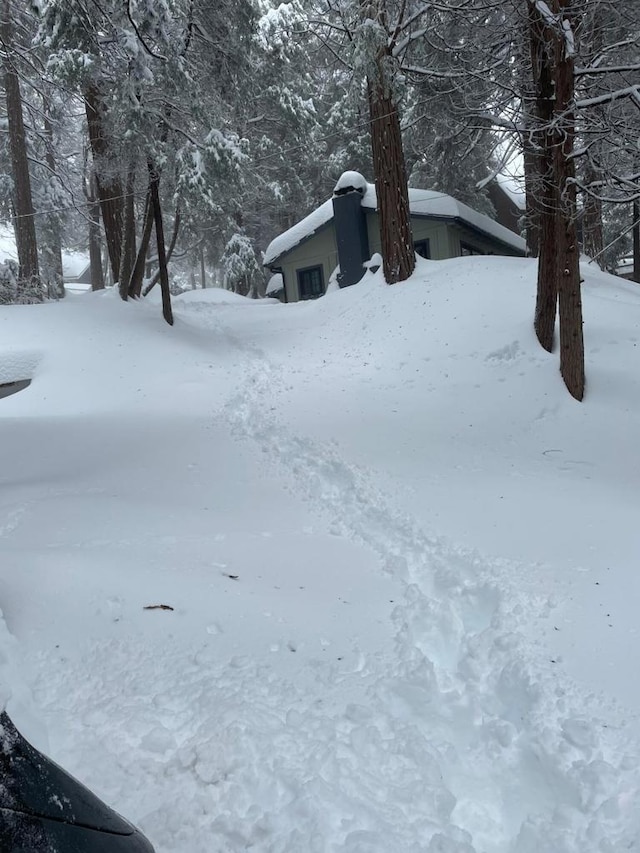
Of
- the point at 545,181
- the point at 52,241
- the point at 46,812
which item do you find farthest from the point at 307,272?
the point at 46,812

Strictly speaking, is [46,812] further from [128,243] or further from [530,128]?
[128,243]

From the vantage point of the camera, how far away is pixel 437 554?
14.5 ft

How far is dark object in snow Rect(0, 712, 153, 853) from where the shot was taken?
3.99ft

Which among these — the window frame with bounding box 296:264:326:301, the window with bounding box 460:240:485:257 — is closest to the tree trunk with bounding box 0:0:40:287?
the window frame with bounding box 296:264:326:301

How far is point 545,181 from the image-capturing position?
7.59 m

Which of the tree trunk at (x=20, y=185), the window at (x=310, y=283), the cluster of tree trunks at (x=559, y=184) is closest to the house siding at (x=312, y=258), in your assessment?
the window at (x=310, y=283)

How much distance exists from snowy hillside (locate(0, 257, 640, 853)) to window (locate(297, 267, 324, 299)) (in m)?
16.5

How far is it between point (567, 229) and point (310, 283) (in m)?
18.0

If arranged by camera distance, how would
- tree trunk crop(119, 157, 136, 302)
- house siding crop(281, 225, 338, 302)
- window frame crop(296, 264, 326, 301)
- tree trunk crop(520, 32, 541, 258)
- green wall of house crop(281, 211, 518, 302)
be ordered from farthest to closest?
window frame crop(296, 264, 326, 301), house siding crop(281, 225, 338, 302), green wall of house crop(281, 211, 518, 302), tree trunk crop(119, 157, 136, 302), tree trunk crop(520, 32, 541, 258)

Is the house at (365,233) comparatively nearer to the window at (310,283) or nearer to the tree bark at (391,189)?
the window at (310,283)

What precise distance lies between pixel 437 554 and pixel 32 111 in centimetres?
1781

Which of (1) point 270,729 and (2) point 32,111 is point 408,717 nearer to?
(1) point 270,729

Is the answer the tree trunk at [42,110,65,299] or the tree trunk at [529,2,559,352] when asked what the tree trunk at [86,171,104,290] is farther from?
the tree trunk at [529,2,559,352]

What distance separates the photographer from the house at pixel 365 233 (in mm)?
20203
